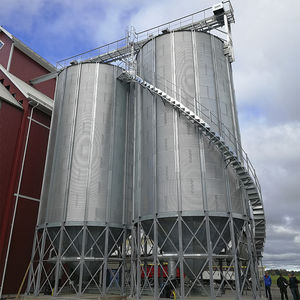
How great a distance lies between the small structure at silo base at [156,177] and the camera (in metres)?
16.6

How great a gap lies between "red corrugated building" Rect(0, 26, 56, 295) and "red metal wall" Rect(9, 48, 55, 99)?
0.46 meters

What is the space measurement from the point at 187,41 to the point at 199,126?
22.4 ft

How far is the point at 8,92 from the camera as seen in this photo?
85.8 ft

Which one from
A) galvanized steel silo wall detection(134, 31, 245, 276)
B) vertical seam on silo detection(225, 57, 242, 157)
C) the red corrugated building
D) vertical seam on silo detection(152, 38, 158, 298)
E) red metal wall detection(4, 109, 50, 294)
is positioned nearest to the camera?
vertical seam on silo detection(152, 38, 158, 298)

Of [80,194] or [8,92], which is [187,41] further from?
[8,92]

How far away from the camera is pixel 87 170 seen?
71.9 ft

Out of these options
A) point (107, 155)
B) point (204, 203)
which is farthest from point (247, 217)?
point (107, 155)

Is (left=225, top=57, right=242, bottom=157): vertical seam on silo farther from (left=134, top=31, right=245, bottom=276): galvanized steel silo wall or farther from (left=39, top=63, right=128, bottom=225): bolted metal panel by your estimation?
(left=39, top=63, right=128, bottom=225): bolted metal panel

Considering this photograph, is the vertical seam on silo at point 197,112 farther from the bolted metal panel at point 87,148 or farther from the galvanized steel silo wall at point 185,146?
the bolted metal panel at point 87,148

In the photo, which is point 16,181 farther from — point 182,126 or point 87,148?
point 182,126

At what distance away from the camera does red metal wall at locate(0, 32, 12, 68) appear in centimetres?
2954

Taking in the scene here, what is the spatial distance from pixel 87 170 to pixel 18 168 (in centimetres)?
629

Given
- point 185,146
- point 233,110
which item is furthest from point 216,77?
point 185,146

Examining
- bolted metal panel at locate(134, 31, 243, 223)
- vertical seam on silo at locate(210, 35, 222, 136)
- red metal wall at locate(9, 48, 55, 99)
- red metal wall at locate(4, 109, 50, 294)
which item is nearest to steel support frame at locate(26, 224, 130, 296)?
red metal wall at locate(4, 109, 50, 294)
